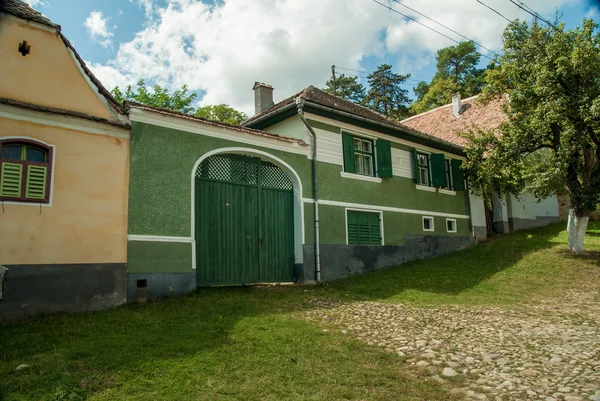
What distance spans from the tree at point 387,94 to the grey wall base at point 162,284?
33.2 metres

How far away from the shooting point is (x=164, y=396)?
4109mm

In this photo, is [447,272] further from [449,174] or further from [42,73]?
[42,73]

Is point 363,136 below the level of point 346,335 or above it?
above

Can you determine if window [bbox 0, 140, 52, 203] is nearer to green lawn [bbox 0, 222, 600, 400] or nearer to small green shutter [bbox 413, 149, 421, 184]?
green lawn [bbox 0, 222, 600, 400]

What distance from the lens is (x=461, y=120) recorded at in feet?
73.7

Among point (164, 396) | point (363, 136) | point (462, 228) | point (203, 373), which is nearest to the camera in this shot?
point (164, 396)

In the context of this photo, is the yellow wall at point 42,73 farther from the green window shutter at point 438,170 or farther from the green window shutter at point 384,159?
the green window shutter at point 438,170

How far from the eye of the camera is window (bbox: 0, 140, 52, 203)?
7.21m

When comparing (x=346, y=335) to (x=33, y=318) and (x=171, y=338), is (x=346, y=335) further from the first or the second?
(x=33, y=318)

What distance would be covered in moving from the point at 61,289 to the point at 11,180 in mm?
2022

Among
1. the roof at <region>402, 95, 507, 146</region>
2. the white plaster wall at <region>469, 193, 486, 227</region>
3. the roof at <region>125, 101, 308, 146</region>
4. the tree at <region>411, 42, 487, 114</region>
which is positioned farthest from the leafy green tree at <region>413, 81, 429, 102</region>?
the roof at <region>125, 101, 308, 146</region>

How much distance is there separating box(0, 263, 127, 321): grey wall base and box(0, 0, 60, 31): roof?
4.45m

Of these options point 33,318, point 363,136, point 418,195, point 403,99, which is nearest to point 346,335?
point 33,318

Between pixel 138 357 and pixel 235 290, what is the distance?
4793mm
